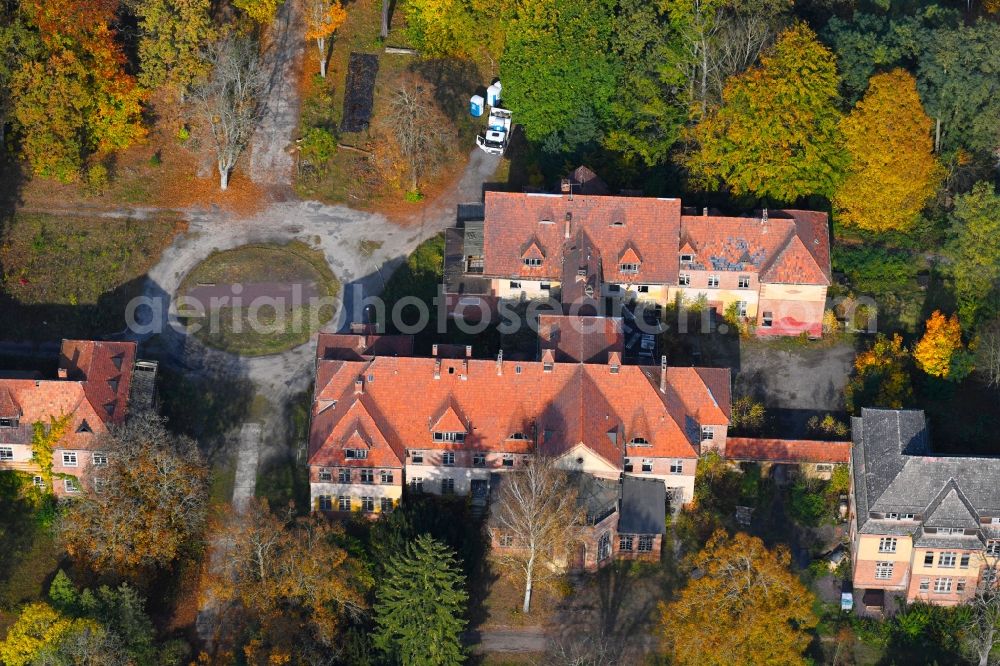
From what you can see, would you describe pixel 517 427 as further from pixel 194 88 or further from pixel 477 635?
pixel 194 88

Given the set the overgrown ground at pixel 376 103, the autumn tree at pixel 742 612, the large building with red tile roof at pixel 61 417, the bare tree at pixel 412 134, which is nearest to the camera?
the autumn tree at pixel 742 612

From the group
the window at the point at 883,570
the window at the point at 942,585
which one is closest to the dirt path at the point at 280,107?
the window at the point at 883,570

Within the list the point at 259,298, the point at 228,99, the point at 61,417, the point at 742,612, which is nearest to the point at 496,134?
the point at 228,99

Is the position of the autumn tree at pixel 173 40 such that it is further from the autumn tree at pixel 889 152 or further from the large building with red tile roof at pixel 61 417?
the autumn tree at pixel 889 152

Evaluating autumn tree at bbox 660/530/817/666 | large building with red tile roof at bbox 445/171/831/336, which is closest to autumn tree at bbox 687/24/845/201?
large building with red tile roof at bbox 445/171/831/336

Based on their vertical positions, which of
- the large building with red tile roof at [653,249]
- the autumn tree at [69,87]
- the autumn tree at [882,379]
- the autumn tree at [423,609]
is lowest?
the autumn tree at [423,609]

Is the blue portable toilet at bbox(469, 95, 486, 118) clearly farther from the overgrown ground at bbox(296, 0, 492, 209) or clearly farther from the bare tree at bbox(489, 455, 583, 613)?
the bare tree at bbox(489, 455, 583, 613)
